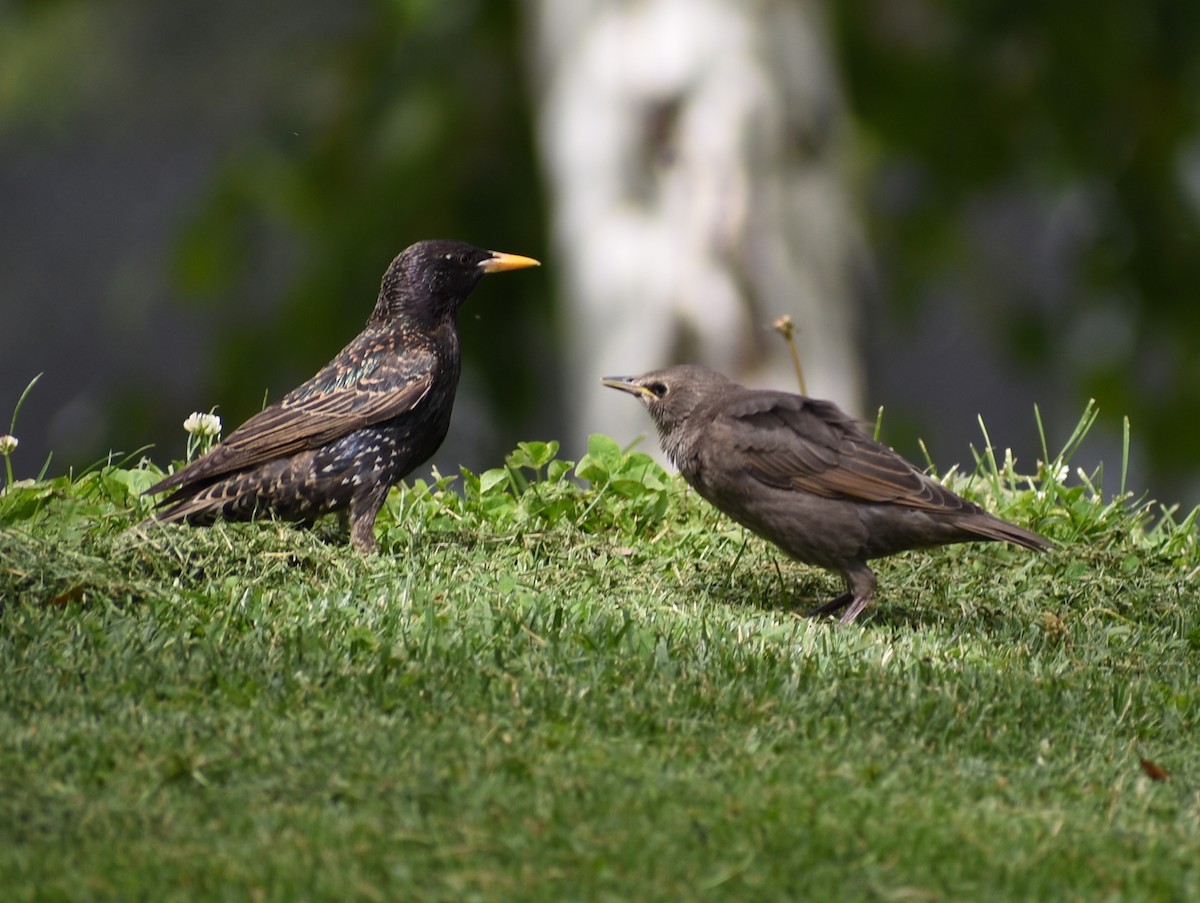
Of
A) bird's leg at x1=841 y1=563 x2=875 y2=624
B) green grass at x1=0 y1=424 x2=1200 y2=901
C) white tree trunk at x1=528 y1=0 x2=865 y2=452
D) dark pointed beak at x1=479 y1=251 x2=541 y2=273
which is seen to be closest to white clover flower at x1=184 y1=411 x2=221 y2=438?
A: green grass at x1=0 y1=424 x2=1200 y2=901

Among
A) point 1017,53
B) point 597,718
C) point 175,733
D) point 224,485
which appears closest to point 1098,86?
point 1017,53

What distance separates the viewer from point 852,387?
10.3m

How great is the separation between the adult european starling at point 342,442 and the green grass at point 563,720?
0.92ft

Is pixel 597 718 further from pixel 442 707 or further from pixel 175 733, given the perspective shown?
pixel 175 733

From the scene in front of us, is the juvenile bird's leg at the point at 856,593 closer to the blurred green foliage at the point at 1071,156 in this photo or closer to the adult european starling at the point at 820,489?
the adult european starling at the point at 820,489

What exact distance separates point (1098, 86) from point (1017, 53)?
2.00 ft

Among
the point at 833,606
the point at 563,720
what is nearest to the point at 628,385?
the point at 833,606

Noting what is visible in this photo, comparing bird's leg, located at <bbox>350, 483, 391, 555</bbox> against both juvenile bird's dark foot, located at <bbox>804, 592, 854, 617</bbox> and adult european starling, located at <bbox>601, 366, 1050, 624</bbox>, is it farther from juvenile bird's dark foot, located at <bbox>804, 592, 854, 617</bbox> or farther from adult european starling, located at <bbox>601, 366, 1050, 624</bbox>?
juvenile bird's dark foot, located at <bbox>804, 592, 854, 617</bbox>

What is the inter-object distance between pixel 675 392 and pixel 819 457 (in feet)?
2.44

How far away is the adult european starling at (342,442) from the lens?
683 centimetres

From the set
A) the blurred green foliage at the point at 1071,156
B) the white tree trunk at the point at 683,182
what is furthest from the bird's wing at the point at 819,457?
the blurred green foliage at the point at 1071,156

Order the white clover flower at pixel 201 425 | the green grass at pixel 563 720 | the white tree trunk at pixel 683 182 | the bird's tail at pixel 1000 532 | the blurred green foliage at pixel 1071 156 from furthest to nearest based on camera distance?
the blurred green foliage at pixel 1071 156
the white tree trunk at pixel 683 182
the white clover flower at pixel 201 425
the bird's tail at pixel 1000 532
the green grass at pixel 563 720

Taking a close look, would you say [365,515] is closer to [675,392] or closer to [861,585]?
[675,392]

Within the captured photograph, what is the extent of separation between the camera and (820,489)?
6.62m
